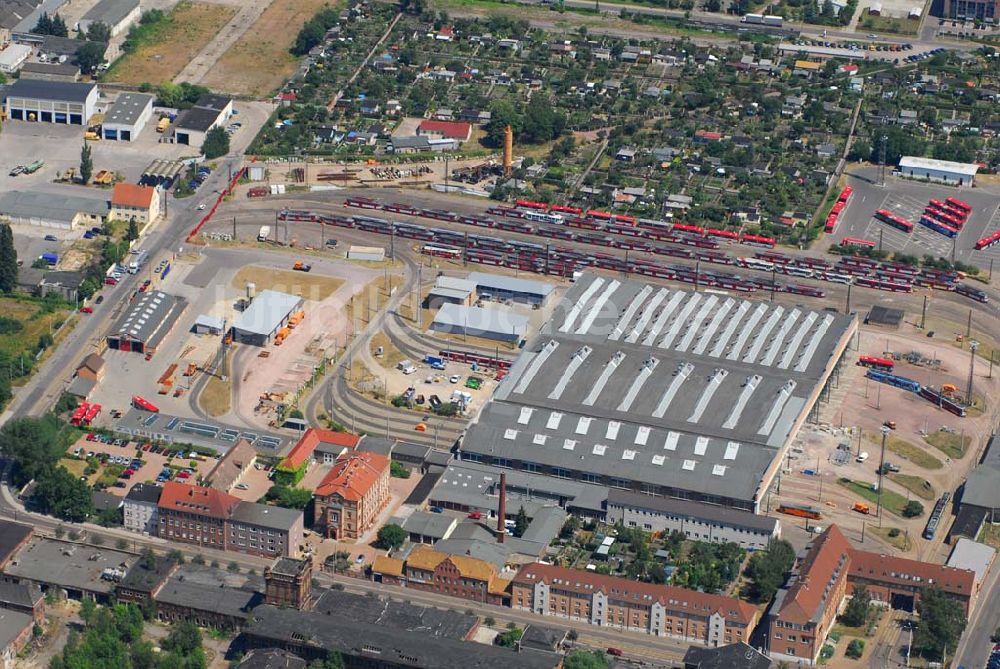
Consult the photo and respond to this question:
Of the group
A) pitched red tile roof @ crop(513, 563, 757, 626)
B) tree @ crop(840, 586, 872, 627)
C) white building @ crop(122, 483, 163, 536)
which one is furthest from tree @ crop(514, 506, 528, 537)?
white building @ crop(122, 483, 163, 536)

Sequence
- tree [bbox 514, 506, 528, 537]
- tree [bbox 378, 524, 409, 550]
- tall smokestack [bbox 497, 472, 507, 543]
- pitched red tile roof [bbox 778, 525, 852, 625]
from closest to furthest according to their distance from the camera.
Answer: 1. pitched red tile roof [bbox 778, 525, 852, 625]
2. tall smokestack [bbox 497, 472, 507, 543]
3. tree [bbox 378, 524, 409, 550]
4. tree [bbox 514, 506, 528, 537]

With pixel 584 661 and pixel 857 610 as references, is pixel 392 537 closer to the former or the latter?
pixel 584 661

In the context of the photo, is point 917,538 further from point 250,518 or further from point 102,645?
point 102,645

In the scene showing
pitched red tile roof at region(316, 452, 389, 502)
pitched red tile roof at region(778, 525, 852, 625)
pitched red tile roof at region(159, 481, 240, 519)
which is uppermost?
pitched red tile roof at region(778, 525, 852, 625)

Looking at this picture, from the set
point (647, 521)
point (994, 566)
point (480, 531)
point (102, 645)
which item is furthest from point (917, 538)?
point (102, 645)

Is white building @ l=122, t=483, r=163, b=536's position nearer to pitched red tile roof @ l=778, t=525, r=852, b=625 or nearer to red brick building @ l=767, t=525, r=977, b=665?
red brick building @ l=767, t=525, r=977, b=665

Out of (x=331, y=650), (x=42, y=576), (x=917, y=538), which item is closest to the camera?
(x=331, y=650)

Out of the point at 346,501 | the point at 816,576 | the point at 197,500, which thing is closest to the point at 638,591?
the point at 816,576
